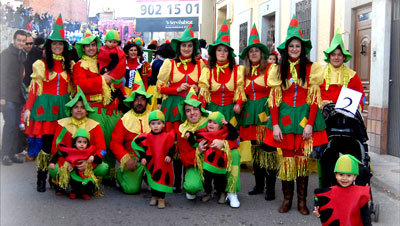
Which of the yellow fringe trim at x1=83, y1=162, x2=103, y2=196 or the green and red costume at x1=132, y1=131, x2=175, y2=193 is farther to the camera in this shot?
the yellow fringe trim at x1=83, y1=162, x2=103, y2=196

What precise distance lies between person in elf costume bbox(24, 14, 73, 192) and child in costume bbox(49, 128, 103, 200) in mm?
361

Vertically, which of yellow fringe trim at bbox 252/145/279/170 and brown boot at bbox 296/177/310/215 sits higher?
yellow fringe trim at bbox 252/145/279/170

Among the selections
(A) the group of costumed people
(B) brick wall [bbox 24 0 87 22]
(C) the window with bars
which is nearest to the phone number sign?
(B) brick wall [bbox 24 0 87 22]

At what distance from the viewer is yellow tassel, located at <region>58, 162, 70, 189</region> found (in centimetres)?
542

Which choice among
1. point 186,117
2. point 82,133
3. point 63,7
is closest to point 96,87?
Answer: point 82,133

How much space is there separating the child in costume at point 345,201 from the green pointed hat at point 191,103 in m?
2.19

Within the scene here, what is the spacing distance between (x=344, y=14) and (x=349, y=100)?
502 centimetres

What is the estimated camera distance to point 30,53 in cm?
769

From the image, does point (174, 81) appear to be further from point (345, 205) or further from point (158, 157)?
point (345, 205)

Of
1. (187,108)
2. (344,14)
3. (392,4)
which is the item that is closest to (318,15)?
(344,14)

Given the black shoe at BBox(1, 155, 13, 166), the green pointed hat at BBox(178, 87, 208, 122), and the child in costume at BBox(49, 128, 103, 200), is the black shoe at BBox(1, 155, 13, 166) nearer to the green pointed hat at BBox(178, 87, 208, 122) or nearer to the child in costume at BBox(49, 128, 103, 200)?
the child in costume at BBox(49, 128, 103, 200)

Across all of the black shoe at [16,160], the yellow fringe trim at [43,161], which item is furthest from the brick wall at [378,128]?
the black shoe at [16,160]

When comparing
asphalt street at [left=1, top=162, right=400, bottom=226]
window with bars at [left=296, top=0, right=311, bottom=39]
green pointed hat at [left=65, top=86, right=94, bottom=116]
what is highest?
A: window with bars at [left=296, top=0, right=311, bottom=39]

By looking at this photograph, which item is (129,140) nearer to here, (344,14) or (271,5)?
(344,14)
